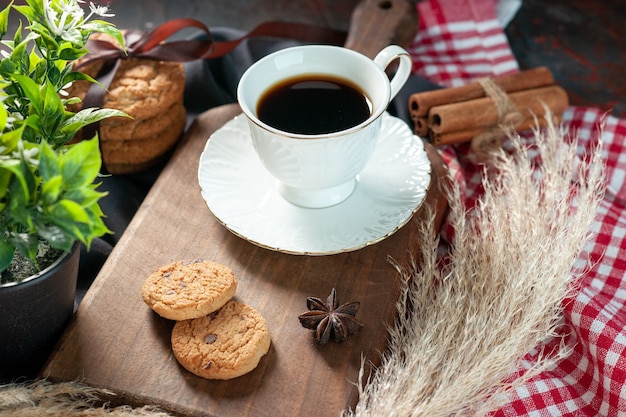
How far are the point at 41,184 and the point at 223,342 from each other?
41 cm

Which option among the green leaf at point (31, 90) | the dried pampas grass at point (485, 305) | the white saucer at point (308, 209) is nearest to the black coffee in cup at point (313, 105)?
the white saucer at point (308, 209)

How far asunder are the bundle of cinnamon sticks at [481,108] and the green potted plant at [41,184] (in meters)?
0.93

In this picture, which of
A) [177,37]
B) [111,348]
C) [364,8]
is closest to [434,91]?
[364,8]

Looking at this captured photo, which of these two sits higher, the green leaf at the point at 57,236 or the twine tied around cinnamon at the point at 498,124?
the green leaf at the point at 57,236

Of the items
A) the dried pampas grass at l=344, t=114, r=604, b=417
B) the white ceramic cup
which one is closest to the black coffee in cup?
the white ceramic cup

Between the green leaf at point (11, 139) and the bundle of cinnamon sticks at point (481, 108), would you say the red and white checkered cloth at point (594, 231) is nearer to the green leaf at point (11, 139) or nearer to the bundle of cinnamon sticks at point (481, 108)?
the bundle of cinnamon sticks at point (481, 108)

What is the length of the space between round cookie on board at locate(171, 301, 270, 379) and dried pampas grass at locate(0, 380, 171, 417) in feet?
0.34

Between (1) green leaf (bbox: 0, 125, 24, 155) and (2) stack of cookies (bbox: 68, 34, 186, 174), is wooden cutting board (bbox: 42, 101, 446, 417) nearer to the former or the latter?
(2) stack of cookies (bbox: 68, 34, 186, 174)

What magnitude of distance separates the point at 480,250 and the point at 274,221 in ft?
1.42

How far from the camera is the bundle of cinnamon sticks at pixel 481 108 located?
1925 millimetres

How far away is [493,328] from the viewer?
1.40 meters

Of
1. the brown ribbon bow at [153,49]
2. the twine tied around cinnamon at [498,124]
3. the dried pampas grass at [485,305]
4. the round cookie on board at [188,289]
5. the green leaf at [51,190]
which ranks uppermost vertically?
the green leaf at [51,190]

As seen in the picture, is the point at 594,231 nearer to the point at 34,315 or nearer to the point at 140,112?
the point at 140,112

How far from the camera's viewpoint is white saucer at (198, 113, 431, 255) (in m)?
1.54
